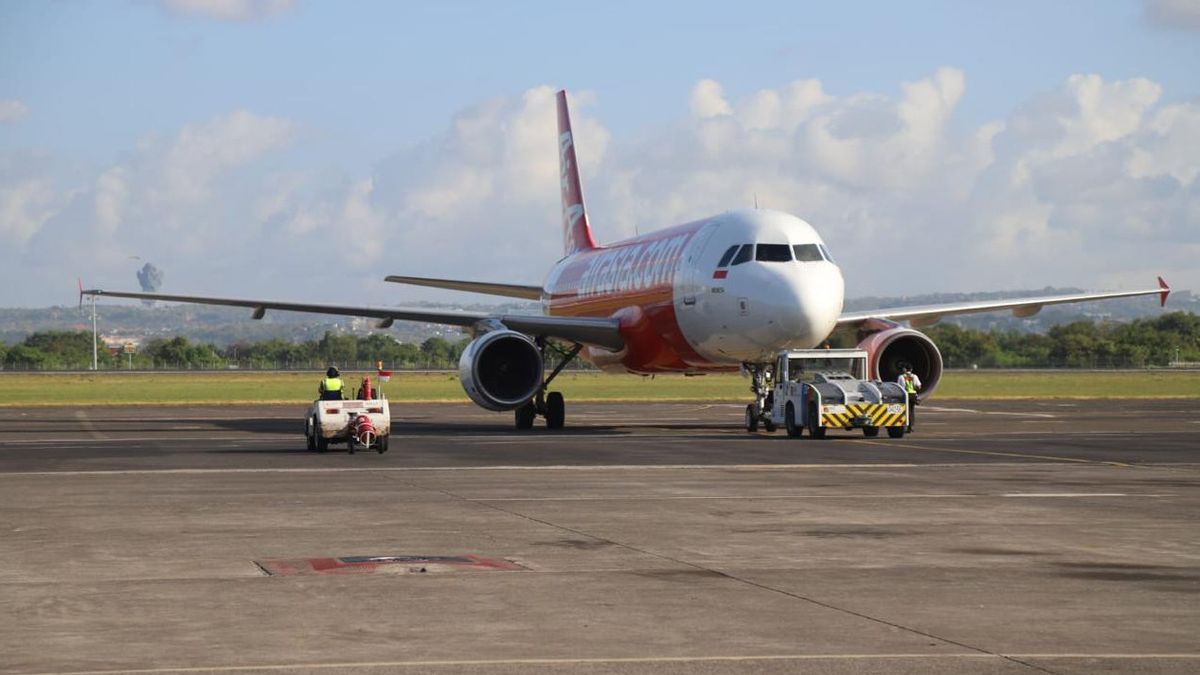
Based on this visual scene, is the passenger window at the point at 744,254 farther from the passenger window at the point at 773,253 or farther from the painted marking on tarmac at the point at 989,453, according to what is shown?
the painted marking on tarmac at the point at 989,453

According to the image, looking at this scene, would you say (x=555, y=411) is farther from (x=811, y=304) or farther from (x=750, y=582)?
(x=750, y=582)

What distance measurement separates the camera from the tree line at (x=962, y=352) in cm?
14025

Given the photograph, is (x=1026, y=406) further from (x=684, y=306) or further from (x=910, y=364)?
(x=684, y=306)

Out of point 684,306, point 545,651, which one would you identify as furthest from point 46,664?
point 684,306

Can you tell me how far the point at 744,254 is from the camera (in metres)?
36.2

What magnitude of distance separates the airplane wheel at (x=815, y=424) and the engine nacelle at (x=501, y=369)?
689cm

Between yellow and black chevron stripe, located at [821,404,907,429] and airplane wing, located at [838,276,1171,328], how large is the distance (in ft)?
25.2

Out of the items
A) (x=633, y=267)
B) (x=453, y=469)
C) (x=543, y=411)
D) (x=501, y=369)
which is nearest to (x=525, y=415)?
(x=543, y=411)

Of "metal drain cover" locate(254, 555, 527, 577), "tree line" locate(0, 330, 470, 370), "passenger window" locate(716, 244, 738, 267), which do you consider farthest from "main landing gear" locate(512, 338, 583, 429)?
"tree line" locate(0, 330, 470, 370)

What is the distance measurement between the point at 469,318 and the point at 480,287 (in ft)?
21.5

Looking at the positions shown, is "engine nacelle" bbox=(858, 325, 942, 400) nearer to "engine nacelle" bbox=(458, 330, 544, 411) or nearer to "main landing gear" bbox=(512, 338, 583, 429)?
"main landing gear" bbox=(512, 338, 583, 429)

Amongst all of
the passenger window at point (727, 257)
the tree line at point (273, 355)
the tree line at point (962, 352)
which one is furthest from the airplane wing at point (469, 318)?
the tree line at point (273, 355)

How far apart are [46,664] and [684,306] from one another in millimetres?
28836

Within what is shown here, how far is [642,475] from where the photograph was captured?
24.5m
